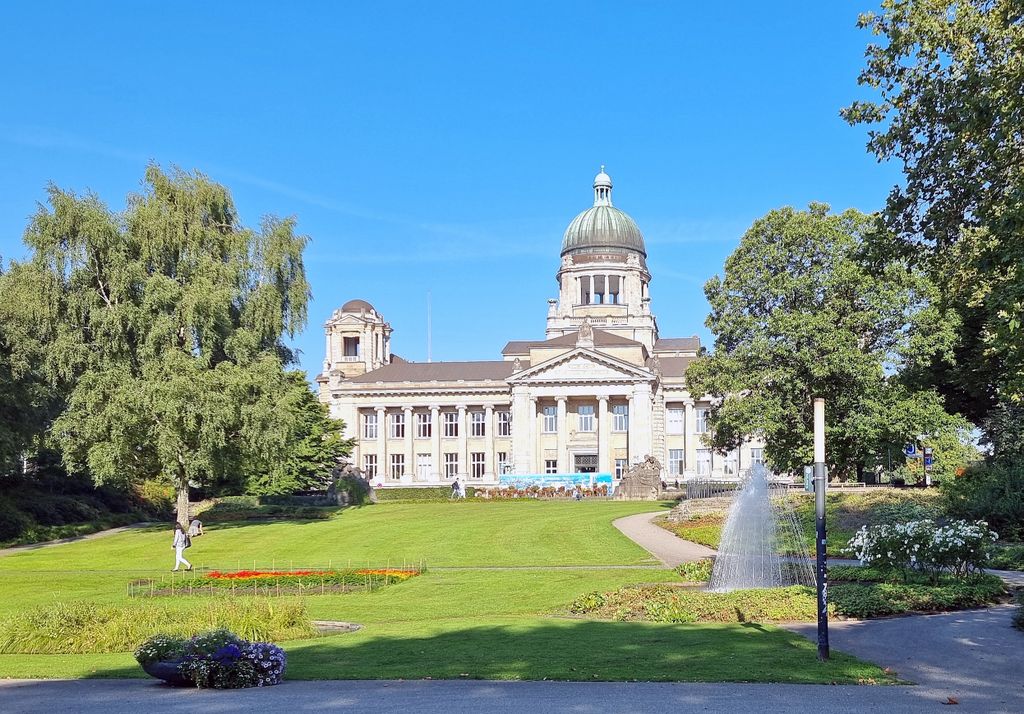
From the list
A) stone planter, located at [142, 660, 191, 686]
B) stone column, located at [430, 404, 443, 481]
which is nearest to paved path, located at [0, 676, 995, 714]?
stone planter, located at [142, 660, 191, 686]

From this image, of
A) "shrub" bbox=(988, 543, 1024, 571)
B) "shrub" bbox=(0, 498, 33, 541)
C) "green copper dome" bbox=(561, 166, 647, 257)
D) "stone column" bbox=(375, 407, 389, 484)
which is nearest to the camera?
"shrub" bbox=(988, 543, 1024, 571)

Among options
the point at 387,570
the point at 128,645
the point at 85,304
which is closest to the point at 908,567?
the point at 387,570

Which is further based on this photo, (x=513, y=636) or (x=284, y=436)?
(x=284, y=436)

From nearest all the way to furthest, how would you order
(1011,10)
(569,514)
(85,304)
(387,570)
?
1. (1011,10)
2. (387,570)
3. (85,304)
4. (569,514)

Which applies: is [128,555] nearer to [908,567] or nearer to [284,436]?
[284,436]

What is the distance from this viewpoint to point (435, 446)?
326 feet

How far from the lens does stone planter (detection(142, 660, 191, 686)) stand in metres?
13.5

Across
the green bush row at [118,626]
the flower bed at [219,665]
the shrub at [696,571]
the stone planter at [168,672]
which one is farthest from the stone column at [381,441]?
the stone planter at [168,672]

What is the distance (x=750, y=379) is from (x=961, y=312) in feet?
41.5

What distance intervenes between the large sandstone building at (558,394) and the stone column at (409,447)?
4.3 inches

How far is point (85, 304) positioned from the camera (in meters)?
44.5

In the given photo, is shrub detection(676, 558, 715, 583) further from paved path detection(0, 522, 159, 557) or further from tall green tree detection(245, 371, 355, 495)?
tall green tree detection(245, 371, 355, 495)

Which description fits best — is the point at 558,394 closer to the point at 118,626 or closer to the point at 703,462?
the point at 703,462

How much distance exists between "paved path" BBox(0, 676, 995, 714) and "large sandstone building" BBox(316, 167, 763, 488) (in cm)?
6772
